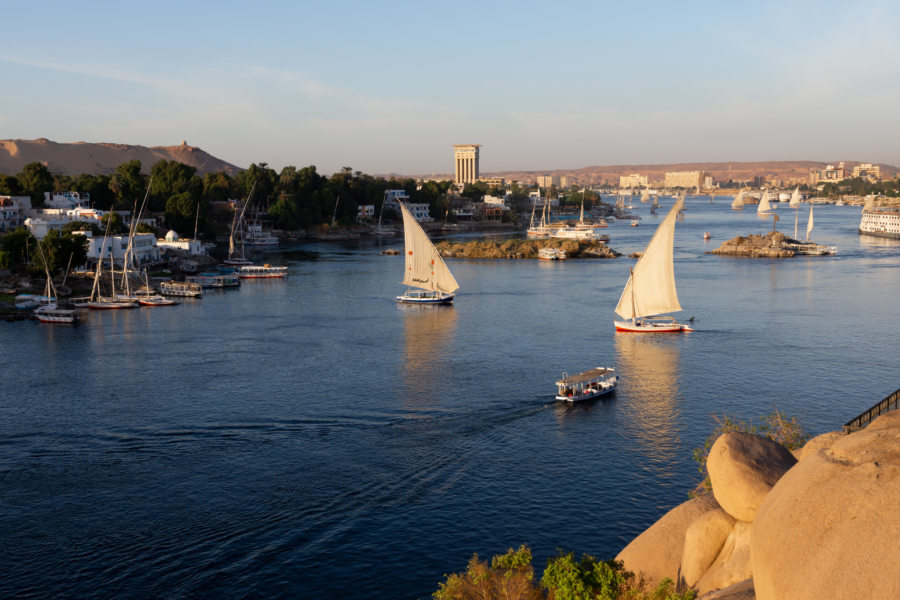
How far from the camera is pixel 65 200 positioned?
116625 mm

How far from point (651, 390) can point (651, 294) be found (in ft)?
59.6

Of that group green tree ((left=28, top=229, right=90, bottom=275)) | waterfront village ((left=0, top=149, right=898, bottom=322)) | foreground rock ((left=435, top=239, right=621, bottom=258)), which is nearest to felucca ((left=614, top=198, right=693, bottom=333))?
waterfront village ((left=0, top=149, right=898, bottom=322))

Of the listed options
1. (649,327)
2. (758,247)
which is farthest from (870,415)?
(758,247)

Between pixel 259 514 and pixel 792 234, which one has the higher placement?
pixel 792 234

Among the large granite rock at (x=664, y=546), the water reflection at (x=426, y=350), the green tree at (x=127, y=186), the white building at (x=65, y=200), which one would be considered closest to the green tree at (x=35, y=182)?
the white building at (x=65, y=200)

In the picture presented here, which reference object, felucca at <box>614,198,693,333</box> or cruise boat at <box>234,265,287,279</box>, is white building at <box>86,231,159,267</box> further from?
felucca at <box>614,198,693,333</box>

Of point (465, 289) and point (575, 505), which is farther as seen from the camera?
point (465, 289)

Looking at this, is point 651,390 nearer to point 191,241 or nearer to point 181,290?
point 181,290

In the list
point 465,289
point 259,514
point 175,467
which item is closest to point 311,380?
point 175,467

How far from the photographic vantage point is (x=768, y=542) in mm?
9891

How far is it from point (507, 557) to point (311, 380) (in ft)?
96.6

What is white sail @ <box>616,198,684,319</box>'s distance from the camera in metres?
58.0

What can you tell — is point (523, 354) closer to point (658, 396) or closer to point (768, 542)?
point (658, 396)

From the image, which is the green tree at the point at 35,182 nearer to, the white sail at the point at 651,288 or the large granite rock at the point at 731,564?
the white sail at the point at 651,288
